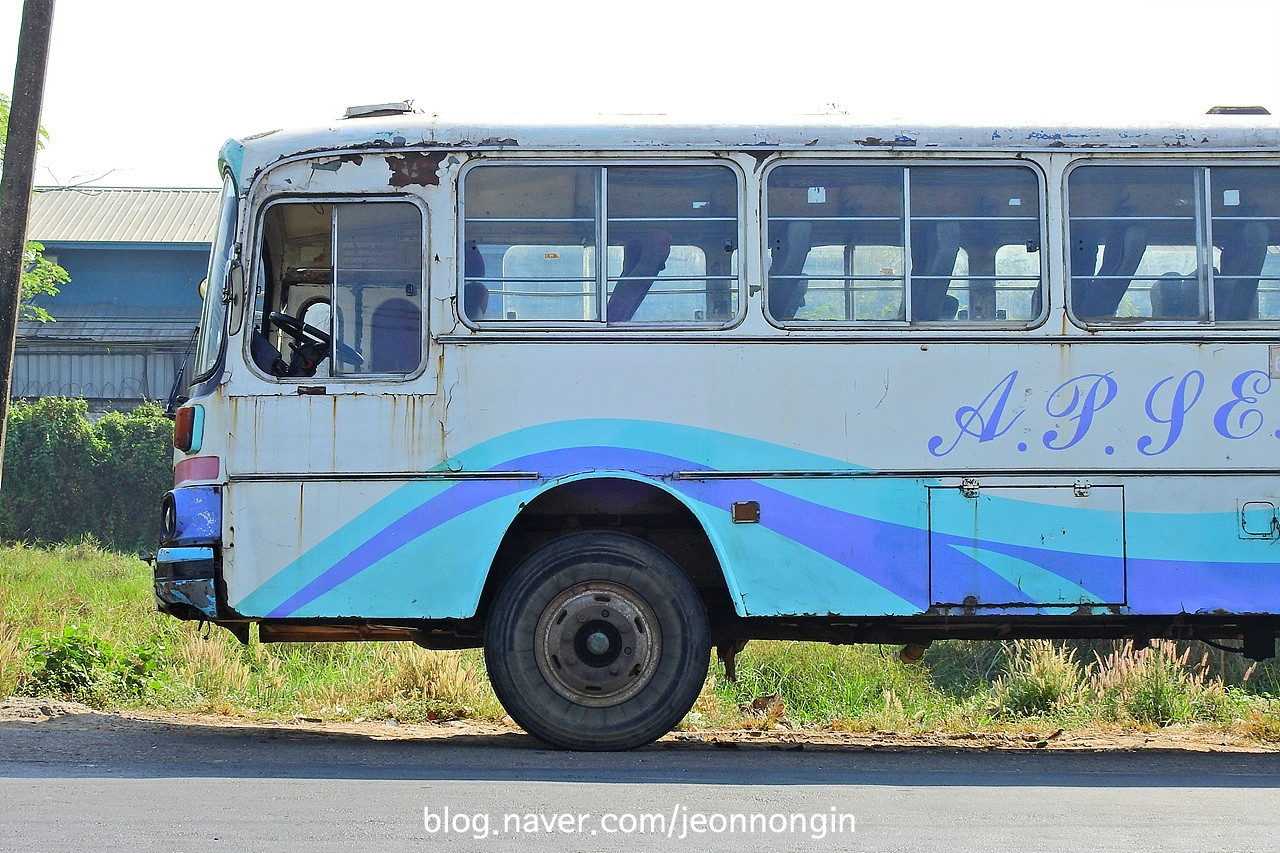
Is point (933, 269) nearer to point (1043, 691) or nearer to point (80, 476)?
point (1043, 691)

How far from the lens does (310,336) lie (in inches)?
263

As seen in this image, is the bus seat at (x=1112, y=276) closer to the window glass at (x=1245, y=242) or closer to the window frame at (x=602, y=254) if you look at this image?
the window glass at (x=1245, y=242)

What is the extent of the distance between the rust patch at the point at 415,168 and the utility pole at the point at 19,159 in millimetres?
3681

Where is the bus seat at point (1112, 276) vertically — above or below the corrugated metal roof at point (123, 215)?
below

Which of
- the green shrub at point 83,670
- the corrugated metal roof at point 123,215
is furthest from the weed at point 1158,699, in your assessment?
the corrugated metal roof at point 123,215

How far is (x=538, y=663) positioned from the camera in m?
6.38

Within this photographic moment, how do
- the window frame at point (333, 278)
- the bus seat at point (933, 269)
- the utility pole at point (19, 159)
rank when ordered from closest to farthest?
1. the window frame at point (333, 278)
2. the bus seat at point (933, 269)
3. the utility pole at point (19, 159)

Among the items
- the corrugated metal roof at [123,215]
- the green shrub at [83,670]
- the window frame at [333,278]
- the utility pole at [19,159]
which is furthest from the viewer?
the corrugated metal roof at [123,215]

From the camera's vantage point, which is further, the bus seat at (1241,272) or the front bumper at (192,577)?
the bus seat at (1241,272)

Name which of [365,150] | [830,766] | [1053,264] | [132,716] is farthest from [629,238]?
[132,716]

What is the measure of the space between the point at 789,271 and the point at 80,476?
19269 mm

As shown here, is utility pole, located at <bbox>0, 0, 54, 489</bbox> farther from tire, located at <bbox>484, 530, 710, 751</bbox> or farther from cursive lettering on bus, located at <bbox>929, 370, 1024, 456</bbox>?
cursive lettering on bus, located at <bbox>929, 370, 1024, 456</bbox>

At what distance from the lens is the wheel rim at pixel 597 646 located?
6.39 meters

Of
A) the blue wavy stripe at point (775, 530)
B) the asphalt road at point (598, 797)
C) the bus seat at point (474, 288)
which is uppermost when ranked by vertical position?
the bus seat at point (474, 288)
